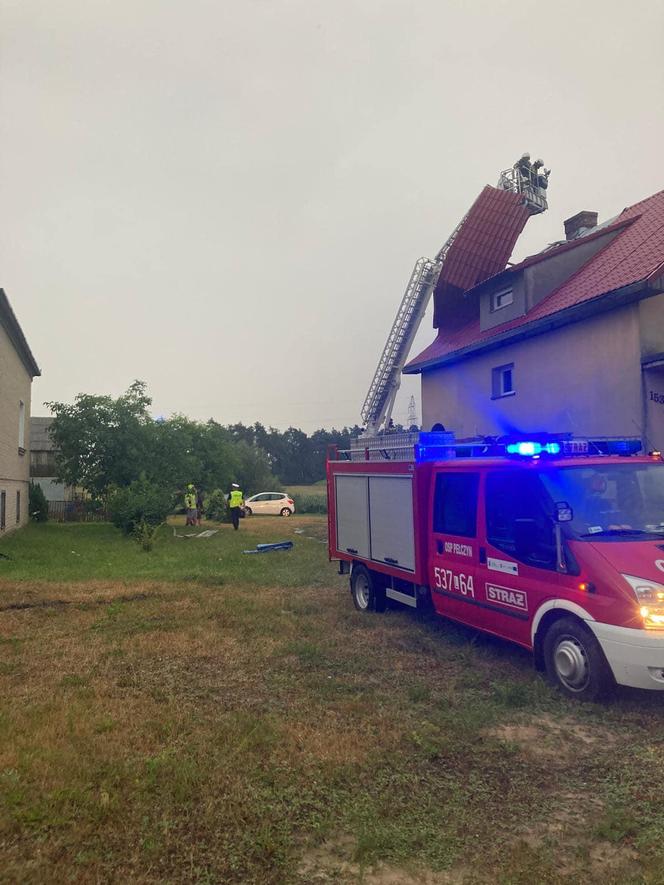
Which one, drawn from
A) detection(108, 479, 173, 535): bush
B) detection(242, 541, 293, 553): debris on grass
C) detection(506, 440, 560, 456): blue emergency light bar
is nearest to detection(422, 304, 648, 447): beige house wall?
detection(242, 541, 293, 553): debris on grass

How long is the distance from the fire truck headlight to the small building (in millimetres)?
18083

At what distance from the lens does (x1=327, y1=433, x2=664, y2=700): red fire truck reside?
4891 mm

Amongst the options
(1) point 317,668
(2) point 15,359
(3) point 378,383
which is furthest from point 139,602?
(2) point 15,359

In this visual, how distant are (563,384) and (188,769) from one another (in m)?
11.7

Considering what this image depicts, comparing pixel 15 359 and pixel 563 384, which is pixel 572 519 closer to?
pixel 563 384

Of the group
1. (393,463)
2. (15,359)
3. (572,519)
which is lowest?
(572,519)

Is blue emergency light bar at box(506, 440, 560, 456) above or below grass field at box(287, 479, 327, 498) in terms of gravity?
above

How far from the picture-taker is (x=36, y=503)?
2925 cm

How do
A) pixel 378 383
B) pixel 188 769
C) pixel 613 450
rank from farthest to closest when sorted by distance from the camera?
pixel 378 383
pixel 613 450
pixel 188 769

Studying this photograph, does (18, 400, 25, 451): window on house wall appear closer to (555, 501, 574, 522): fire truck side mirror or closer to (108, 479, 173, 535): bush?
(108, 479, 173, 535): bush

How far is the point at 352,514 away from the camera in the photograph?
9.30 m

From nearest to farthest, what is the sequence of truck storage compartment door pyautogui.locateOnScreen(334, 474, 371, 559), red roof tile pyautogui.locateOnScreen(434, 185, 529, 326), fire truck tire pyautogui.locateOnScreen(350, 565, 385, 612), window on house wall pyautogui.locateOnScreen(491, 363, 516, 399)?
fire truck tire pyautogui.locateOnScreen(350, 565, 385, 612), truck storage compartment door pyautogui.locateOnScreen(334, 474, 371, 559), window on house wall pyautogui.locateOnScreen(491, 363, 516, 399), red roof tile pyautogui.locateOnScreen(434, 185, 529, 326)

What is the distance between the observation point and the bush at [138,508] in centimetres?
2098

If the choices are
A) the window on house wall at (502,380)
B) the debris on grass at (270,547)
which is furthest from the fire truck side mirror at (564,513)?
the debris on grass at (270,547)
